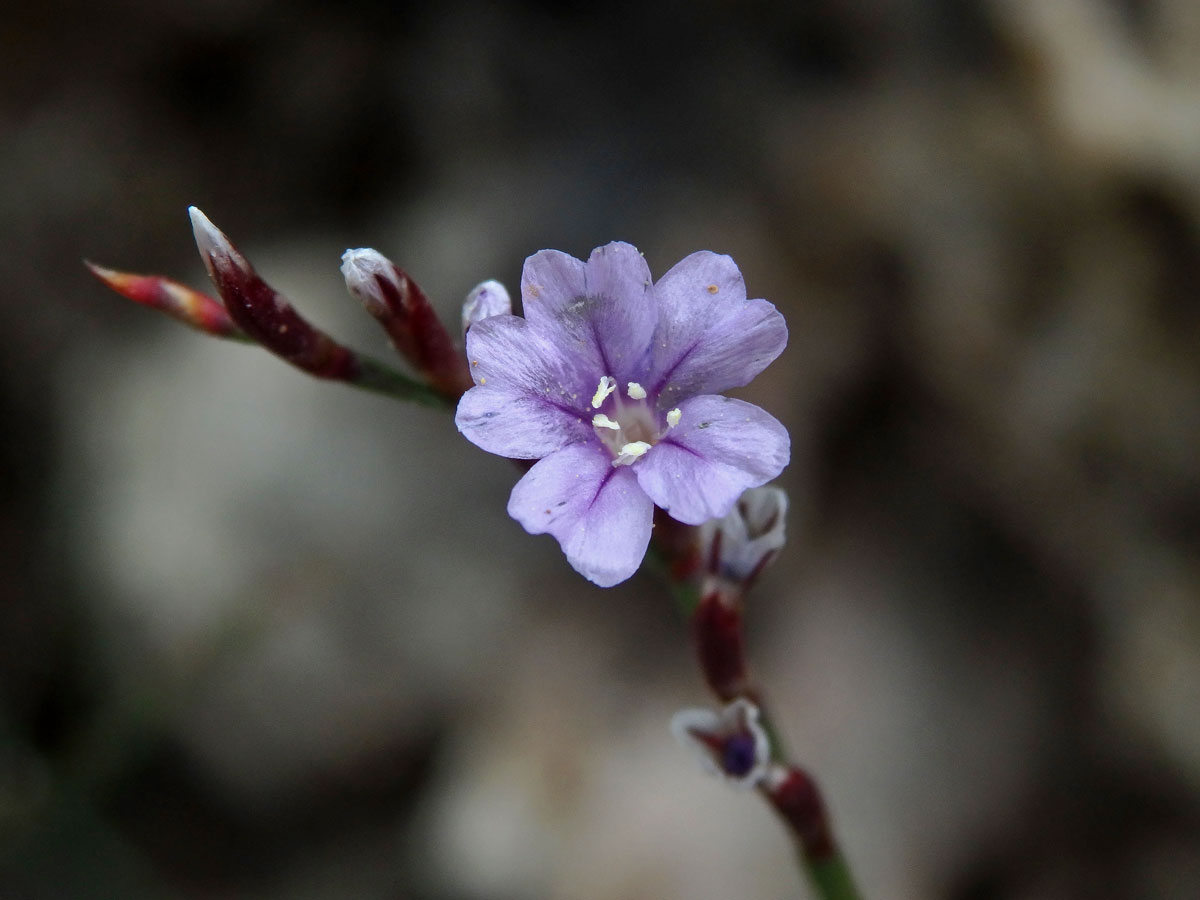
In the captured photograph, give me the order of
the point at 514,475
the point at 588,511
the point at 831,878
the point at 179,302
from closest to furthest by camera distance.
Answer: the point at 588,511 < the point at 179,302 < the point at 831,878 < the point at 514,475

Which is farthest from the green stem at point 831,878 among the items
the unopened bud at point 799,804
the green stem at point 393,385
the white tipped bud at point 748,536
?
the green stem at point 393,385

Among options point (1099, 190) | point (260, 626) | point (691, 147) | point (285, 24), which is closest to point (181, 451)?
point (260, 626)

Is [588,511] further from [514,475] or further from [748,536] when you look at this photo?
[514,475]

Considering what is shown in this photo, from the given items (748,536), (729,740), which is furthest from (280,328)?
(729,740)

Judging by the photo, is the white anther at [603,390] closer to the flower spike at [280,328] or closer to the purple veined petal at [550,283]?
the purple veined petal at [550,283]

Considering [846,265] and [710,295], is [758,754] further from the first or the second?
[846,265]

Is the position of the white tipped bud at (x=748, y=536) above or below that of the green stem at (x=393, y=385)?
below
